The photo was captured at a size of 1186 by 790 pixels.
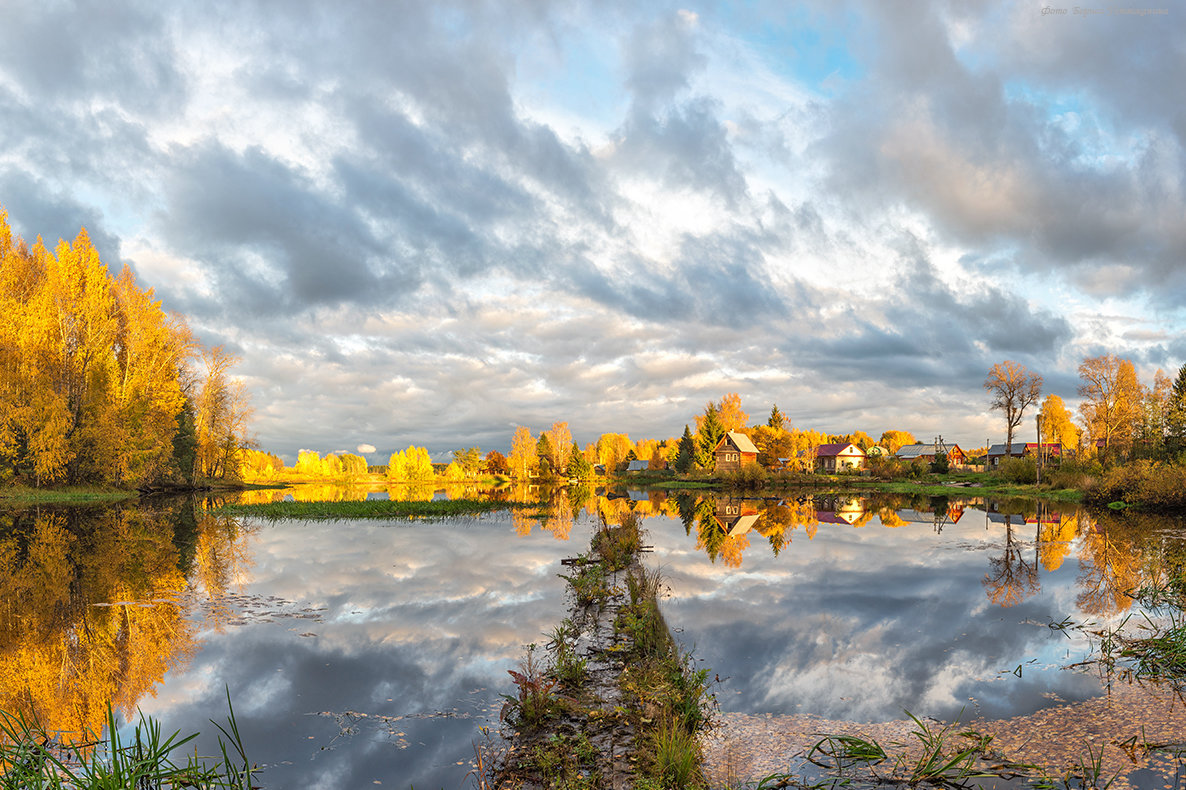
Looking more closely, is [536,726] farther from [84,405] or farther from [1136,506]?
[84,405]

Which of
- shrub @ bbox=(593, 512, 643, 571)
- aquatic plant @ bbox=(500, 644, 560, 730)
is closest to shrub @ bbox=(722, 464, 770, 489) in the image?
shrub @ bbox=(593, 512, 643, 571)

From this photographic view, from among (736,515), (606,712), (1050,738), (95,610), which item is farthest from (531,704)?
(736,515)

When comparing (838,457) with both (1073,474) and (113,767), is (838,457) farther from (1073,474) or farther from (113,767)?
(113,767)

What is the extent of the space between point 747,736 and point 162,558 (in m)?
19.9

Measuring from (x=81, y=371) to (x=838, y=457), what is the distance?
106 metres

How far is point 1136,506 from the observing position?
120 feet

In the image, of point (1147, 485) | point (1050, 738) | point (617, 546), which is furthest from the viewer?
point (1147, 485)

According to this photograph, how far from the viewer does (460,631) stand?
11.6 meters

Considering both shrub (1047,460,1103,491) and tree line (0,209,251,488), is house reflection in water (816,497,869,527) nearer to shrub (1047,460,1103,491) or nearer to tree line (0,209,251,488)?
shrub (1047,460,1103,491)

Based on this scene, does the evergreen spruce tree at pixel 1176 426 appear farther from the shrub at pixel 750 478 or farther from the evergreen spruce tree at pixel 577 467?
the evergreen spruce tree at pixel 577 467

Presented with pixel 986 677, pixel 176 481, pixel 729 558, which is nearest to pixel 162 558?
pixel 729 558

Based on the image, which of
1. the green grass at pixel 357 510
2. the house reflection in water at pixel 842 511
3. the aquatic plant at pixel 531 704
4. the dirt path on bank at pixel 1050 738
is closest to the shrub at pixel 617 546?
the aquatic plant at pixel 531 704

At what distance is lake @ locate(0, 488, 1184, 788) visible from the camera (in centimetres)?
745

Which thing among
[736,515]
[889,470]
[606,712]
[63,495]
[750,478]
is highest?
[606,712]
